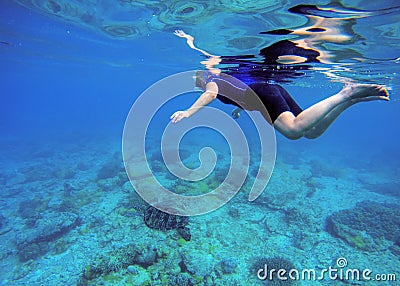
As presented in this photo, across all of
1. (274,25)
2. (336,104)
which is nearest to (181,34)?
(274,25)

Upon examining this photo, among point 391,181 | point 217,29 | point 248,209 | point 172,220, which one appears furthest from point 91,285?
point 391,181

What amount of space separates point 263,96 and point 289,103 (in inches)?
24.7

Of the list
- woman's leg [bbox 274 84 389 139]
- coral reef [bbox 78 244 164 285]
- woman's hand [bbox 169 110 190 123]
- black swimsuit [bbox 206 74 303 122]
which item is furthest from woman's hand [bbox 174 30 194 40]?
coral reef [bbox 78 244 164 285]

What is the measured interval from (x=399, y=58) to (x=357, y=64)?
1.77 m

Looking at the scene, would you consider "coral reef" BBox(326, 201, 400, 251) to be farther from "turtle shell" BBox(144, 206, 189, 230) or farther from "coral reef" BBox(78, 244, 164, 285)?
"coral reef" BBox(78, 244, 164, 285)

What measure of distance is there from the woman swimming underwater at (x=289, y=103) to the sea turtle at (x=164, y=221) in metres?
5.10

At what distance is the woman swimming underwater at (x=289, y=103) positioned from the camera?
3.46 metres

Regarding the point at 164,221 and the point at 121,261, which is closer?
the point at 121,261

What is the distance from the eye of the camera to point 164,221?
8352 mm

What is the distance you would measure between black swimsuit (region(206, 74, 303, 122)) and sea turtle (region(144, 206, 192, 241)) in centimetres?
510

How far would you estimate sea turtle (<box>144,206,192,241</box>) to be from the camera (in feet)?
27.3

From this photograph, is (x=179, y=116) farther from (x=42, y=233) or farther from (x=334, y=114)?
(x=42, y=233)

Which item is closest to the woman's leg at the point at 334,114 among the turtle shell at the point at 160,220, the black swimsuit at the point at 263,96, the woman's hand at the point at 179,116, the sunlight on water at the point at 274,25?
the black swimsuit at the point at 263,96

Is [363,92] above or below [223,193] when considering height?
above
